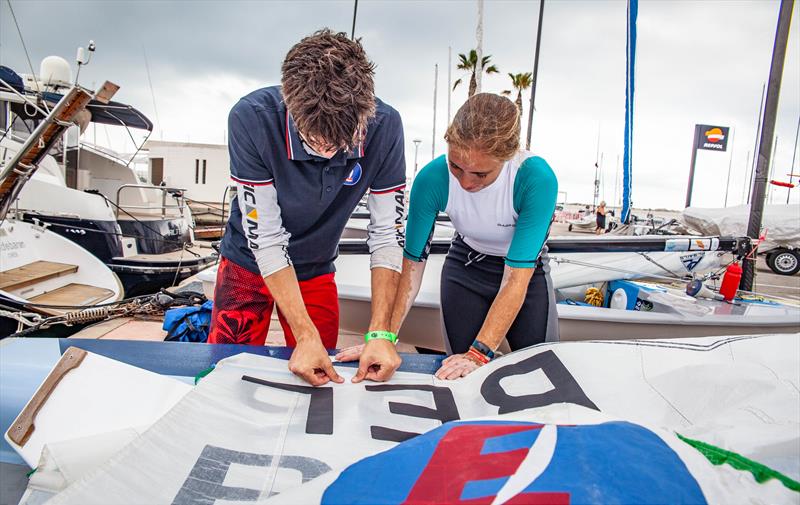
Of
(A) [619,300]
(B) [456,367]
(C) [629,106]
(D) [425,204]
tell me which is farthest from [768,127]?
(B) [456,367]

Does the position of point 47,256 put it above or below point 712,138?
below

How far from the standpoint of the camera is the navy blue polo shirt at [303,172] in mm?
1474

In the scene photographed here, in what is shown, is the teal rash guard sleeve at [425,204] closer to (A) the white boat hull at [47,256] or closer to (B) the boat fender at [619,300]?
(B) the boat fender at [619,300]

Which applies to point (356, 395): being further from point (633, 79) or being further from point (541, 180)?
point (633, 79)

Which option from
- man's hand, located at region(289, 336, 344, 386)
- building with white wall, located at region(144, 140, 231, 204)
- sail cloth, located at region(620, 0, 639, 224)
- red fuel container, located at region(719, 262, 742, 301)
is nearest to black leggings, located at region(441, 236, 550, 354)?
man's hand, located at region(289, 336, 344, 386)

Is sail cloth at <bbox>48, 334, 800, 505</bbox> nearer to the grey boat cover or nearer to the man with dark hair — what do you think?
the man with dark hair

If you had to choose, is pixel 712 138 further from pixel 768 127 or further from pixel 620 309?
pixel 620 309

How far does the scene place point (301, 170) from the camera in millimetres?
1543

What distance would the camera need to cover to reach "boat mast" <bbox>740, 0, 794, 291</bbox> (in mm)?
4102

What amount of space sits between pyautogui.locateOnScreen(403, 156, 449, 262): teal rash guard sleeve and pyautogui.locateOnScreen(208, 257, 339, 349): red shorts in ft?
1.47

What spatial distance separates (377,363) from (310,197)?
0.64 meters

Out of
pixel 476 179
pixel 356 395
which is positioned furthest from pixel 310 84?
pixel 356 395

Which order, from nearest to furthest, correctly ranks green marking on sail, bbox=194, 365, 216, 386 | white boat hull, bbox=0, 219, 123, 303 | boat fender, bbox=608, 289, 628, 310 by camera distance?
green marking on sail, bbox=194, 365, 216, 386 → boat fender, bbox=608, 289, 628, 310 → white boat hull, bbox=0, 219, 123, 303

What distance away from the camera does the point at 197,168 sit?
2161cm
